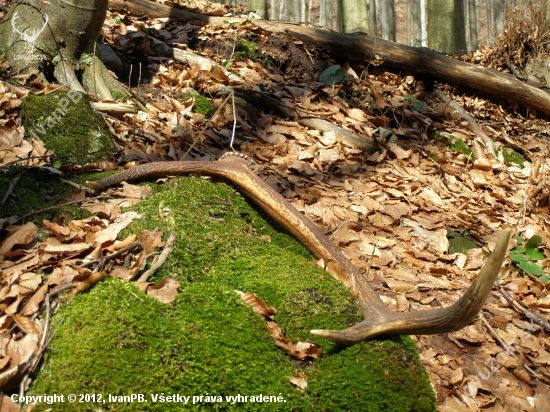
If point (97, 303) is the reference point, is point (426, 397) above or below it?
below

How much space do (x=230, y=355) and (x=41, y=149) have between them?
2422mm

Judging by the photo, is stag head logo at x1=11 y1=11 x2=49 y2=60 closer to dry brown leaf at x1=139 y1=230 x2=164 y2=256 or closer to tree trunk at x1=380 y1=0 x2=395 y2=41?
dry brown leaf at x1=139 y1=230 x2=164 y2=256

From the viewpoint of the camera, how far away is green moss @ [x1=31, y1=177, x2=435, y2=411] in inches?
79.7

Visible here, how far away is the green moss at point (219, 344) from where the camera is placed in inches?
79.7

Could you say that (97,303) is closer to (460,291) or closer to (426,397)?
(426,397)

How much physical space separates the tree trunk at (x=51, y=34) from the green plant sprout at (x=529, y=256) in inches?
178

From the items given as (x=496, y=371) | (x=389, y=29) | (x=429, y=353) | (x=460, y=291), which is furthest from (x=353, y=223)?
(x=389, y=29)

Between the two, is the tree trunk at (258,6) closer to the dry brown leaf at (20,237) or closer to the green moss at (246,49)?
the green moss at (246,49)

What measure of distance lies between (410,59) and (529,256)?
3.66 meters

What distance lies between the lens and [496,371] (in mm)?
3414

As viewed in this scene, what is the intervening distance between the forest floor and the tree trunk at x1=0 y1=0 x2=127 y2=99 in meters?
0.22

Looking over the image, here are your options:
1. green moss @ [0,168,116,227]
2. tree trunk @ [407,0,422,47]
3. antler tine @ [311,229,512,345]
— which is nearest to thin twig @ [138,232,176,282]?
green moss @ [0,168,116,227]

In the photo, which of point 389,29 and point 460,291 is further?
point 389,29

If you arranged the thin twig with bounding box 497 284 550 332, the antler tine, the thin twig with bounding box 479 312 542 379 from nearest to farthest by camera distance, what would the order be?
1. the antler tine
2. the thin twig with bounding box 479 312 542 379
3. the thin twig with bounding box 497 284 550 332
